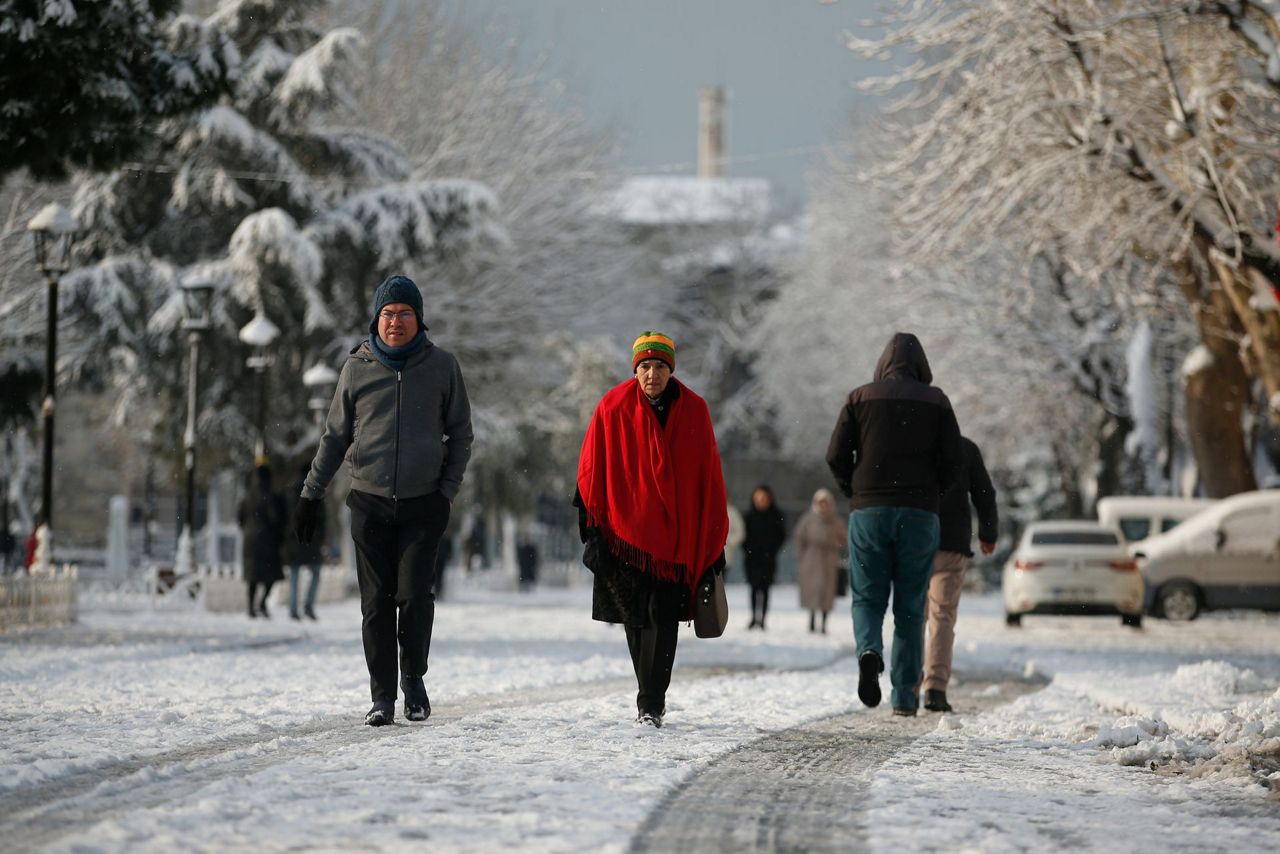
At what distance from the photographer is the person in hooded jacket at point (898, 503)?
9852 mm

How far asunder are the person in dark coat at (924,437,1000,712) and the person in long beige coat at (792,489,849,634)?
11.6 meters

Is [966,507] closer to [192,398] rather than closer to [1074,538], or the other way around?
[1074,538]

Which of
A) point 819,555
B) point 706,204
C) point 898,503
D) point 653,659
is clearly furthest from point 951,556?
point 706,204

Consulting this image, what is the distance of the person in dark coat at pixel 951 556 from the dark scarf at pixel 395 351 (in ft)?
10.8

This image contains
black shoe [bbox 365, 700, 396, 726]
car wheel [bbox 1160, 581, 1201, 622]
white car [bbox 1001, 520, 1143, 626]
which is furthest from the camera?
car wheel [bbox 1160, 581, 1201, 622]

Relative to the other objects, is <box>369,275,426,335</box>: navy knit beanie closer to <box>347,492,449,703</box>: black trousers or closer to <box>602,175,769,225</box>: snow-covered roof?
<box>347,492,449,703</box>: black trousers

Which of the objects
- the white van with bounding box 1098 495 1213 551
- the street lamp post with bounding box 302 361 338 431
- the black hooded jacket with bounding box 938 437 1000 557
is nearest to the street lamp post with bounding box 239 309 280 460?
the street lamp post with bounding box 302 361 338 431

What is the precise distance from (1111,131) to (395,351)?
1282 centimetres

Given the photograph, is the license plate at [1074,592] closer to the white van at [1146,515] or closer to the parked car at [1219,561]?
the parked car at [1219,561]

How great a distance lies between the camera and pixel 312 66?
32.8 meters

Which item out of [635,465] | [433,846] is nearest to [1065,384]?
[635,465]

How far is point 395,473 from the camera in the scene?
27.5 feet

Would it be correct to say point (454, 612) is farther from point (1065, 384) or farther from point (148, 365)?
point (1065, 384)

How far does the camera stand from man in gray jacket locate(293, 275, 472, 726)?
8.38 m
